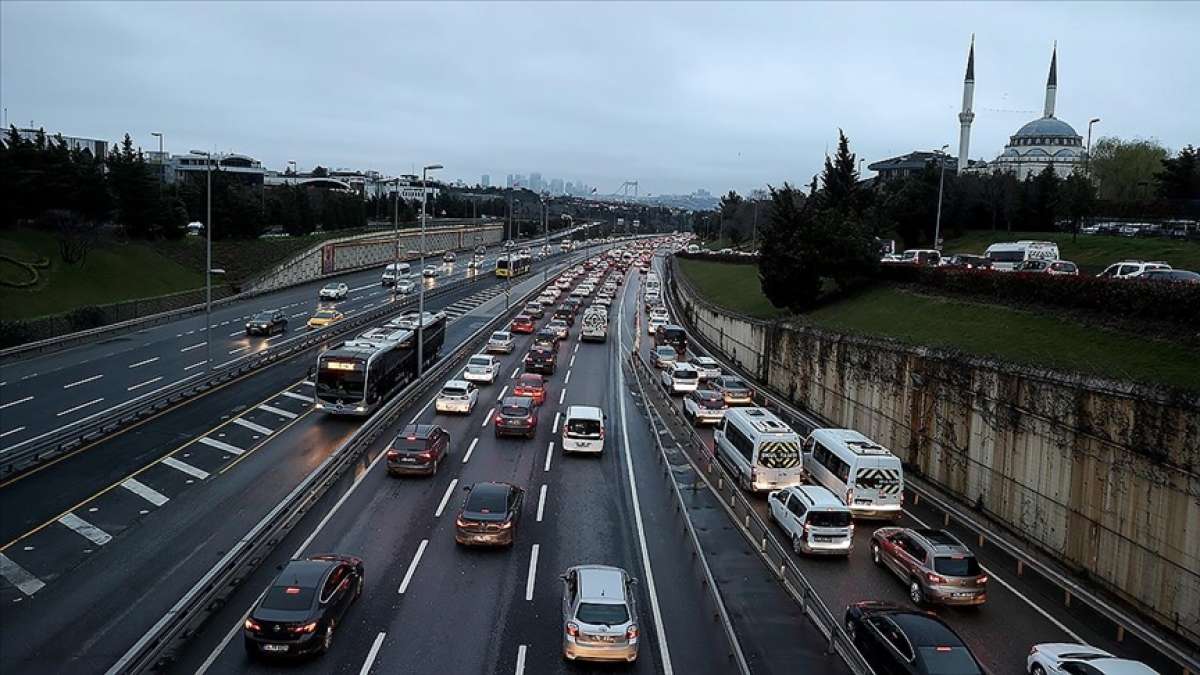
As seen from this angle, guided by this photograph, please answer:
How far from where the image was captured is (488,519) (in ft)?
71.8

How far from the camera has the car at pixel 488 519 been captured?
21797mm

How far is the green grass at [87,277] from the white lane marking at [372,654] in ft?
164

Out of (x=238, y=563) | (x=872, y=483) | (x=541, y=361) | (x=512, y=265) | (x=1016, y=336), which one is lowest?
(x=238, y=563)

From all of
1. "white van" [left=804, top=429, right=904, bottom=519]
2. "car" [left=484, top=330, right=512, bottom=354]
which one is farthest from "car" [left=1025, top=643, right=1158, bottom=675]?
"car" [left=484, top=330, right=512, bottom=354]

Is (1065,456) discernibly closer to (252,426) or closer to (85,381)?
(252,426)

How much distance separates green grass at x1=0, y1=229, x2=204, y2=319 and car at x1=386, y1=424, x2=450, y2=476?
4005cm

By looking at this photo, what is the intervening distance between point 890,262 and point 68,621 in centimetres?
4269

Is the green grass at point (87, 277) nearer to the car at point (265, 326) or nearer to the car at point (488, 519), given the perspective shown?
the car at point (265, 326)

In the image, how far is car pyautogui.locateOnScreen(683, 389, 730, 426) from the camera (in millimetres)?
38094

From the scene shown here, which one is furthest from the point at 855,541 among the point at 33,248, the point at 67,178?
the point at 67,178

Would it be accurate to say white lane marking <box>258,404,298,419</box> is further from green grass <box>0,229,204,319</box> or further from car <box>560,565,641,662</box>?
green grass <box>0,229,204,319</box>

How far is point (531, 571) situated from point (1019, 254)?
1616 inches

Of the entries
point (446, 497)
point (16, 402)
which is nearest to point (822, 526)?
point (446, 497)

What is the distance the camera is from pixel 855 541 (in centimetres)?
2428
